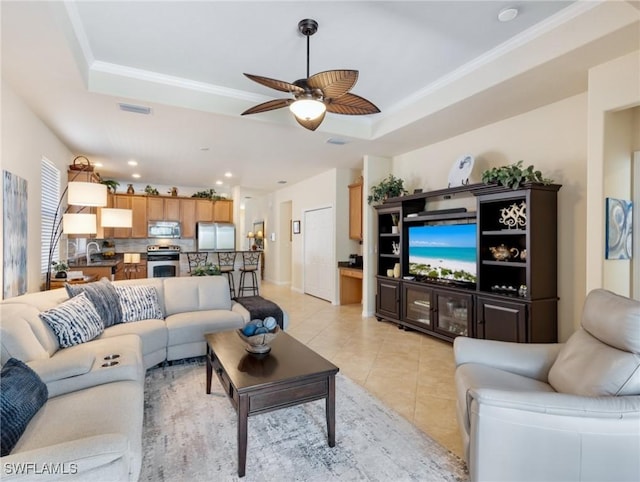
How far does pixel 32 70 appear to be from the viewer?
272cm

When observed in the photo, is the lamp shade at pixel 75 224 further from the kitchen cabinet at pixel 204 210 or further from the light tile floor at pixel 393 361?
the kitchen cabinet at pixel 204 210

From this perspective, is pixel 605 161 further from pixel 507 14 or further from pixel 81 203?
pixel 81 203

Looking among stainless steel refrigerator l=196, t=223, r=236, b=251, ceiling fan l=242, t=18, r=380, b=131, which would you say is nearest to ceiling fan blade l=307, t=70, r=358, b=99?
ceiling fan l=242, t=18, r=380, b=131

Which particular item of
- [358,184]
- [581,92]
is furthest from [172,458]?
[358,184]

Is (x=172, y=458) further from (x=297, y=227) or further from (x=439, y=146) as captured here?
(x=297, y=227)

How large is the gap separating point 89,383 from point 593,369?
2.76 m

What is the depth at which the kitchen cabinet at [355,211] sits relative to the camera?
619 centimetres

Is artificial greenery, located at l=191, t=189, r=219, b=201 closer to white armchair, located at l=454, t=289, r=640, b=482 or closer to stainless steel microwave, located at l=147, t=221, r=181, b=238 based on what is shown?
stainless steel microwave, located at l=147, t=221, r=181, b=238

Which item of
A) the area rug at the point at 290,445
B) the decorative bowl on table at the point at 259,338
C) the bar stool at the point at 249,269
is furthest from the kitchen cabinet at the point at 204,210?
the decorative bowl on table at the point at 259,338

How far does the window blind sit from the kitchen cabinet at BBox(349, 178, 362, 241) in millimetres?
4603

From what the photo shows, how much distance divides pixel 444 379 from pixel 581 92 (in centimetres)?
306

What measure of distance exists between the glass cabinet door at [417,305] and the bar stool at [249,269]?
3163 millimetres

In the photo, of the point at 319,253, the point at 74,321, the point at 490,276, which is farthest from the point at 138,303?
the point at 319,253

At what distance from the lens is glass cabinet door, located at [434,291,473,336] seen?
3.90m
